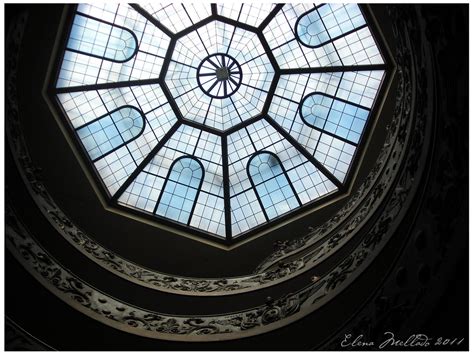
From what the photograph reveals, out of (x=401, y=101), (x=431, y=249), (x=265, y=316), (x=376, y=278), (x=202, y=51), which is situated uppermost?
(x=202, y=51)

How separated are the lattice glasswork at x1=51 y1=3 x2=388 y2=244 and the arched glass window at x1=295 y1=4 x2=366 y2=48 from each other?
0.03 metres

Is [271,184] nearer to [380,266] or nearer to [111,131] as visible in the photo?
[111,131]

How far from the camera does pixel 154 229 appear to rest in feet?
56.0

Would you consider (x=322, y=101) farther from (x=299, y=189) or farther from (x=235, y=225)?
(x=235, y=225)

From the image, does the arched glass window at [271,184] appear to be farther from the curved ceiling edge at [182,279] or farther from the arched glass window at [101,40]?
the arched glass window at [101,40]

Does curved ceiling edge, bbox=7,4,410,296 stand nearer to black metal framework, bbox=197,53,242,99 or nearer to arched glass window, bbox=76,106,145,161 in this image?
arched glass window, bbox=76,106,145,161

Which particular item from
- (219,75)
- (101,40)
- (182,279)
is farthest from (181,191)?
(101,40)

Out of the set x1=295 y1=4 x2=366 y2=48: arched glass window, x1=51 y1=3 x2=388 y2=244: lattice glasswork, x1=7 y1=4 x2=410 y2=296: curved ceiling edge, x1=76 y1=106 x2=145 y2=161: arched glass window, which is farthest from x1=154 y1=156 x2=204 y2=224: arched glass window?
x1=295 y1=4 x2=366 y2=48: arched glass window

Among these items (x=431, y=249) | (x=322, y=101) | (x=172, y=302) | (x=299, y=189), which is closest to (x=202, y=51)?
(x=322, y=101)

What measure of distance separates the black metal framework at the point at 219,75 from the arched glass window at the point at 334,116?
8.30ft

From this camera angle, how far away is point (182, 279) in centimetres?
1505

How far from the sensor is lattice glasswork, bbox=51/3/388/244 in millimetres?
15844

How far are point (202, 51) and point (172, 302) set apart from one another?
8.39 metres
